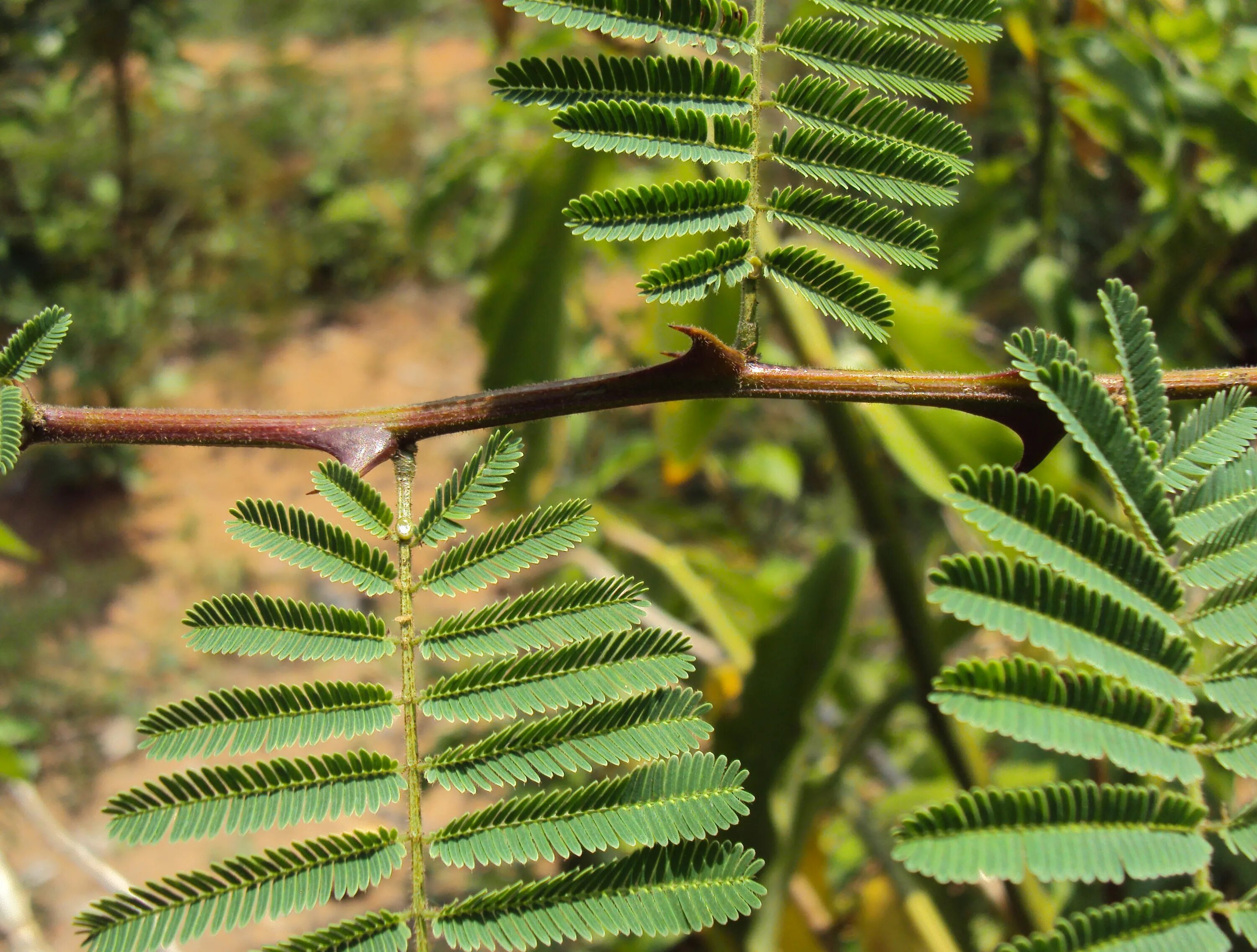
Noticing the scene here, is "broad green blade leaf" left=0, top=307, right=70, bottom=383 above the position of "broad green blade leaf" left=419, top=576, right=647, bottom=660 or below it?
above

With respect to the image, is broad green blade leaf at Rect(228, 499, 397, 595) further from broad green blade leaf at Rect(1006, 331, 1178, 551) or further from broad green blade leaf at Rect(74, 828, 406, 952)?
broad green blade leaf at Rect(1006, 331, 1178, 551)

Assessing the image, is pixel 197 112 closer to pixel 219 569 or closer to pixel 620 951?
pixel 219 569

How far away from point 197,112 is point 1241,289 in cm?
534

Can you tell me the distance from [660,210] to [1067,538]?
312mm

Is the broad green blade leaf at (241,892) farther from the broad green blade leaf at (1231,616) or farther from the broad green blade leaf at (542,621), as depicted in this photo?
the broad green blade leaf at (1231,616)

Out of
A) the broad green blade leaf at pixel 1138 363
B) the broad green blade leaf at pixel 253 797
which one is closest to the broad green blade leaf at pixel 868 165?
the broad green blade leaf at pixel 1138 363

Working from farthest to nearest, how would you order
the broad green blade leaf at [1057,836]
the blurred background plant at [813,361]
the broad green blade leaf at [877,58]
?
1. the blurred background plant at [813,361]
2. the broad green blade leaf at [877,58]
3. the broad green blade leaf at [1057,836]

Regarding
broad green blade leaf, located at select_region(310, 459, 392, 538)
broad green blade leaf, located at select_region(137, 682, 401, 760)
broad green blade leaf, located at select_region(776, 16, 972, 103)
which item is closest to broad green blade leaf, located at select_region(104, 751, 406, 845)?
broad green blade leaf, located at select_region(137, 682, 401, 760)

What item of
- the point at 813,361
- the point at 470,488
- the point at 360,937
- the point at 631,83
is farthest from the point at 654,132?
the point at 813,361

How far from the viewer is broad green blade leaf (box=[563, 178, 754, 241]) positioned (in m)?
0.60

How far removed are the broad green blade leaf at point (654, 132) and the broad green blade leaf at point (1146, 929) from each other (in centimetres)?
46

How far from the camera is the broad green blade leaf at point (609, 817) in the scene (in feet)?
1.72

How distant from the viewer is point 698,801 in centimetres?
53

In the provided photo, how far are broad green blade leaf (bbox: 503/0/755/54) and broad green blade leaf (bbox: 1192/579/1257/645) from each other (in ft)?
1.41
